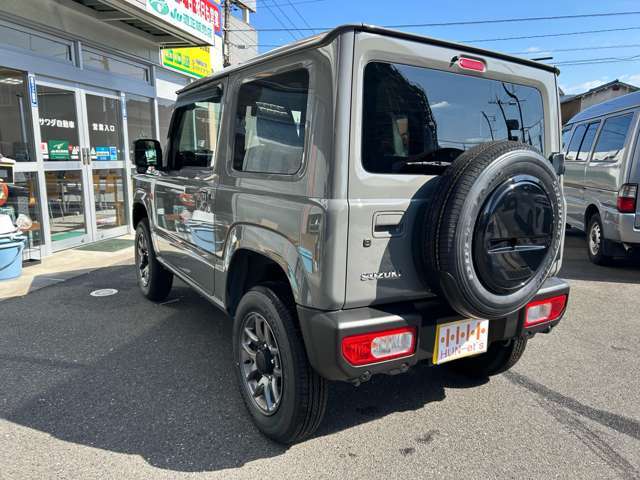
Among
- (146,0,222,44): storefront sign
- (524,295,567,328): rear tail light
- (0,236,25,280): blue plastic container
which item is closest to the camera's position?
(524,295,567,328): rear tail light

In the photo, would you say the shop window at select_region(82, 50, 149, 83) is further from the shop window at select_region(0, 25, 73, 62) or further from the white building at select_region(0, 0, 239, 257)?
the shop window at select_region(0, 25, 73, 62)

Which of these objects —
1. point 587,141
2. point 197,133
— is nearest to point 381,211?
point 197,133

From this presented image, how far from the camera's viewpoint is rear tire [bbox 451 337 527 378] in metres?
3.00

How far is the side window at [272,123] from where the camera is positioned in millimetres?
2279

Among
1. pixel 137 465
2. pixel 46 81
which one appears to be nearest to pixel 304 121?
pixel 137 465

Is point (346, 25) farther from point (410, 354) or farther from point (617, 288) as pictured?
point (617, 288)

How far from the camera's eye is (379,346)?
82.5 inches

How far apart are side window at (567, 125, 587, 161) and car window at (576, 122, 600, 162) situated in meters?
0.12

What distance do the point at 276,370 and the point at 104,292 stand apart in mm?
3562

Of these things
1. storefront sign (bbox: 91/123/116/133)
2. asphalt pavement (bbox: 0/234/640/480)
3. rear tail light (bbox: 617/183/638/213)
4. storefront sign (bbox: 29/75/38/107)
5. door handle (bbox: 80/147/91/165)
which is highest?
storefront sign (bbox: 29/75/38/107)

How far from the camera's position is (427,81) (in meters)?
A: 2.29

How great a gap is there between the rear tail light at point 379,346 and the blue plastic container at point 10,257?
5.25 metres

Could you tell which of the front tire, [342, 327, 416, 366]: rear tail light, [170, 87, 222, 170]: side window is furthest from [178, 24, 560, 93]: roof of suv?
[342, 327, 416, 366]: rear tail light

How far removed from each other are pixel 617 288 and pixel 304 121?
4970 millimetres
